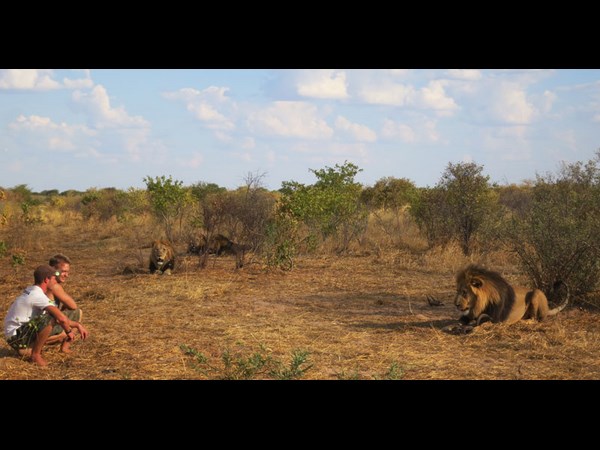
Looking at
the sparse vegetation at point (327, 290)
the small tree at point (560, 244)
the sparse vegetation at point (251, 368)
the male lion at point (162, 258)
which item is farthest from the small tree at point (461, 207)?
the sparse vegetation at point (251, 368)

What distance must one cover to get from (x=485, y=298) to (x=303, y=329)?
282cm

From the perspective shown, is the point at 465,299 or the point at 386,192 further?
the point at 386,192

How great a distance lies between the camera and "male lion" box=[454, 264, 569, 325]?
9.12m

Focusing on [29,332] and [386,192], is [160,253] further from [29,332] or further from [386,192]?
[386,192]

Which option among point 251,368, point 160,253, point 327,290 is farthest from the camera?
point 160,253

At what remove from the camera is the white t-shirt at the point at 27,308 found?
23.6ft

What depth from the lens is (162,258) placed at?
47.7ft

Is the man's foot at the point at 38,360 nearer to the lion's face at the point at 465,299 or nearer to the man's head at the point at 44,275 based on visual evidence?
the man's head at the point at 44,275

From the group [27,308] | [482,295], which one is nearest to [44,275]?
[27,308]

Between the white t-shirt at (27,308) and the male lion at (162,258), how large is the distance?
7245mm

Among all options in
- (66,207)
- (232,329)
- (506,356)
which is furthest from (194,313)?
(66,207)

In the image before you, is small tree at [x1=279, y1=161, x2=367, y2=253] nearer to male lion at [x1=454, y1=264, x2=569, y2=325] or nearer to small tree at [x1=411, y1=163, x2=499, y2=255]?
small tree at [x1=411, y1=163, x2=499, y2=255]

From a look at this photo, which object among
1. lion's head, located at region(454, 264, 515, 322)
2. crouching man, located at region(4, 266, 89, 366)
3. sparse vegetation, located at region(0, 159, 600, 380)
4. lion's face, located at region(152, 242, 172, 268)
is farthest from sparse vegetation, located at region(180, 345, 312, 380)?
lion's face, located at region(152, 242, 172, 268)
